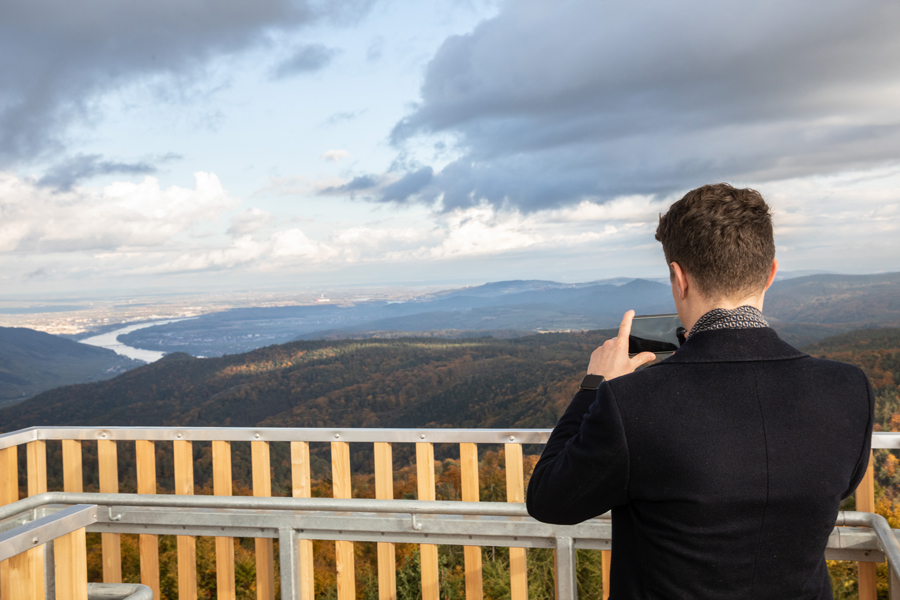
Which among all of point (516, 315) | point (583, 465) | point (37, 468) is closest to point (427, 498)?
point (583, 465)

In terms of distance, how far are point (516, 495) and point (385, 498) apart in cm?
51

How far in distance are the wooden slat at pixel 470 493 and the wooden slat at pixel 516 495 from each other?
0.40 feet

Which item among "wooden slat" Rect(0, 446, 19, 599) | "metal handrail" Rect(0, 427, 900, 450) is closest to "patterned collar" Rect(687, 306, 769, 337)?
"metal handrail" Rect(0, 427, 900, 450)

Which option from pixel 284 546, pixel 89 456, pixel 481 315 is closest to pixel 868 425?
pixel 284 546

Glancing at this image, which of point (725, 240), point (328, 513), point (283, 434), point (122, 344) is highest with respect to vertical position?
point (725, 240)

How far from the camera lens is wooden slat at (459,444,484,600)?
2014mm

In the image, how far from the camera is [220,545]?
223cm

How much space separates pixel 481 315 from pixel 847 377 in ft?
270

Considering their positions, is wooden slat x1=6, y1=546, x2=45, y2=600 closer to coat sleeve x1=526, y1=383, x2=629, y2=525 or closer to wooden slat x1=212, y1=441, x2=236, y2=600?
coat sleeve x1=526, y1=383, x2=629, y2=525

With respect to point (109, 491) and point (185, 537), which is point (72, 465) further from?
point (185, 537)

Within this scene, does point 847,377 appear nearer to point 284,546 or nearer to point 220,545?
point 284,546

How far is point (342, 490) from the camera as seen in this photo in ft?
7.12

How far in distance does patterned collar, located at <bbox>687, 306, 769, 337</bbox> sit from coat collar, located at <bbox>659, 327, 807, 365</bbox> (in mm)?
10

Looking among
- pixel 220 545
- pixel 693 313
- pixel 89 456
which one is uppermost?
pixel 693 313
